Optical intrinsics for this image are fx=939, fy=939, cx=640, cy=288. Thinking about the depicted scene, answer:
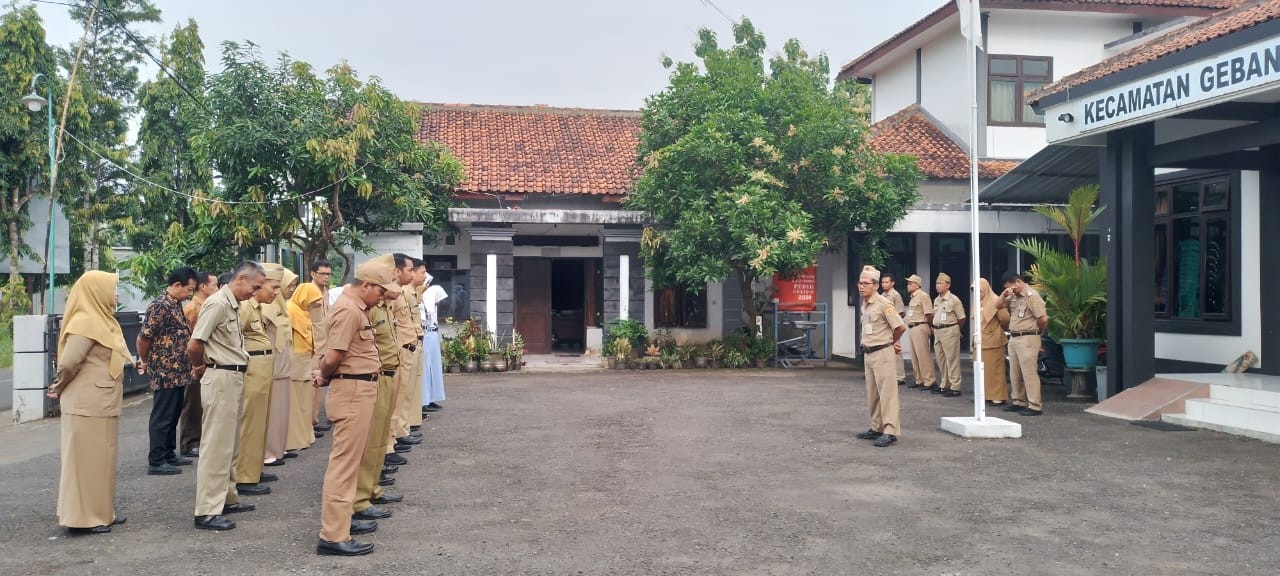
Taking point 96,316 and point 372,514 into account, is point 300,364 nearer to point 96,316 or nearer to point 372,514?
point 96,316

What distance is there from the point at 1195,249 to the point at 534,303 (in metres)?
11.7

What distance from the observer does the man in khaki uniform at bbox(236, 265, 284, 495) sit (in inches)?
260

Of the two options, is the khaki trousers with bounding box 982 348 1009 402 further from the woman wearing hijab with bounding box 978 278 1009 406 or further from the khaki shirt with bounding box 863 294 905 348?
the khaki shirt with bounding box 863 294 905 348

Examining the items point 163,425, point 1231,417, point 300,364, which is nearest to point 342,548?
point 163,425

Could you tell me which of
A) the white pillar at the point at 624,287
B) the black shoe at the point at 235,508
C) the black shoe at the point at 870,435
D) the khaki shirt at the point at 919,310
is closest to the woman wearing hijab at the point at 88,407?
the black shoe at the point at 235,508

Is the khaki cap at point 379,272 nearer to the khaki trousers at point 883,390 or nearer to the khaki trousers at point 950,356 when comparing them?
the khaki trousers at point 883,390

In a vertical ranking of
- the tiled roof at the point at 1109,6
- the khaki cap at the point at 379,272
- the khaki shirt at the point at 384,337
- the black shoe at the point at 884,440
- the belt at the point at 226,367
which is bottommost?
the black shoe at the point at 884,440

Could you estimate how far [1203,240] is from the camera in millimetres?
12797

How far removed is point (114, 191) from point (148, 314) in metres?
21.2

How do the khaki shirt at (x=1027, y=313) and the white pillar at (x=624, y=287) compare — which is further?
the white pillar at (x=624, y=287)

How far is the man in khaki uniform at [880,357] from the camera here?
28.2 ft

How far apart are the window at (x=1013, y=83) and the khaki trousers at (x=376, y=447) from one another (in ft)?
52.6

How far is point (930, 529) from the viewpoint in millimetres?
5625

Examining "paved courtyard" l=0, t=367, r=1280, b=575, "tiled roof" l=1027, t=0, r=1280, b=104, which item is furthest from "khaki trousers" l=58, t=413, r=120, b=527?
"tiled roof" l=1027, t=0, r=1280, b=104
